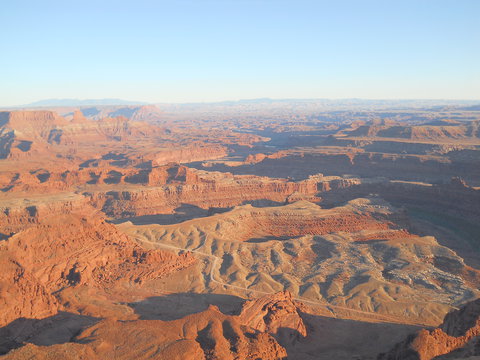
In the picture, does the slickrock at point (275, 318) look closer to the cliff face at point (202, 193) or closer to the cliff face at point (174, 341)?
the cliff face at point (174, 341)

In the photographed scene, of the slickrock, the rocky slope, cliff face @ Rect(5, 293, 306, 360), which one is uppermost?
cliff face @ Rect(5, 293, 306, 360)

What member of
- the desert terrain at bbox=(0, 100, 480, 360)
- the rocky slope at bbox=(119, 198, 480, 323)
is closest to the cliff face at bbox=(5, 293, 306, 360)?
the desert terrain at bbox=(0, 100, 480, 360)

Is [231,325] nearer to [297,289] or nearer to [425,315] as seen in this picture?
[297,289]

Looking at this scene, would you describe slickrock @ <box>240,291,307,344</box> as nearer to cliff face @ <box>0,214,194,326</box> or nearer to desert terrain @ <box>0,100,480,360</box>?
desert terrain @ <box>0,100,480,360</box>

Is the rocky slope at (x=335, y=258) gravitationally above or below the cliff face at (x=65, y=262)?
below

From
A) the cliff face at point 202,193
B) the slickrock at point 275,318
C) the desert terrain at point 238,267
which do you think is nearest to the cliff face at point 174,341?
the desert terrain at point 238,267

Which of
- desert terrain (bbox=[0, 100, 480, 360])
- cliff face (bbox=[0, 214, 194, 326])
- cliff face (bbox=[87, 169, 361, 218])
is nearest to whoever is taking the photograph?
desert terrain (bbox=[0, 100, 480, 360])

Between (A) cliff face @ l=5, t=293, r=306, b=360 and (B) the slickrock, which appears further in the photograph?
(B) the slickrock

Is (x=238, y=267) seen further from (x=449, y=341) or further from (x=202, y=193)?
(x=202, y=193)
